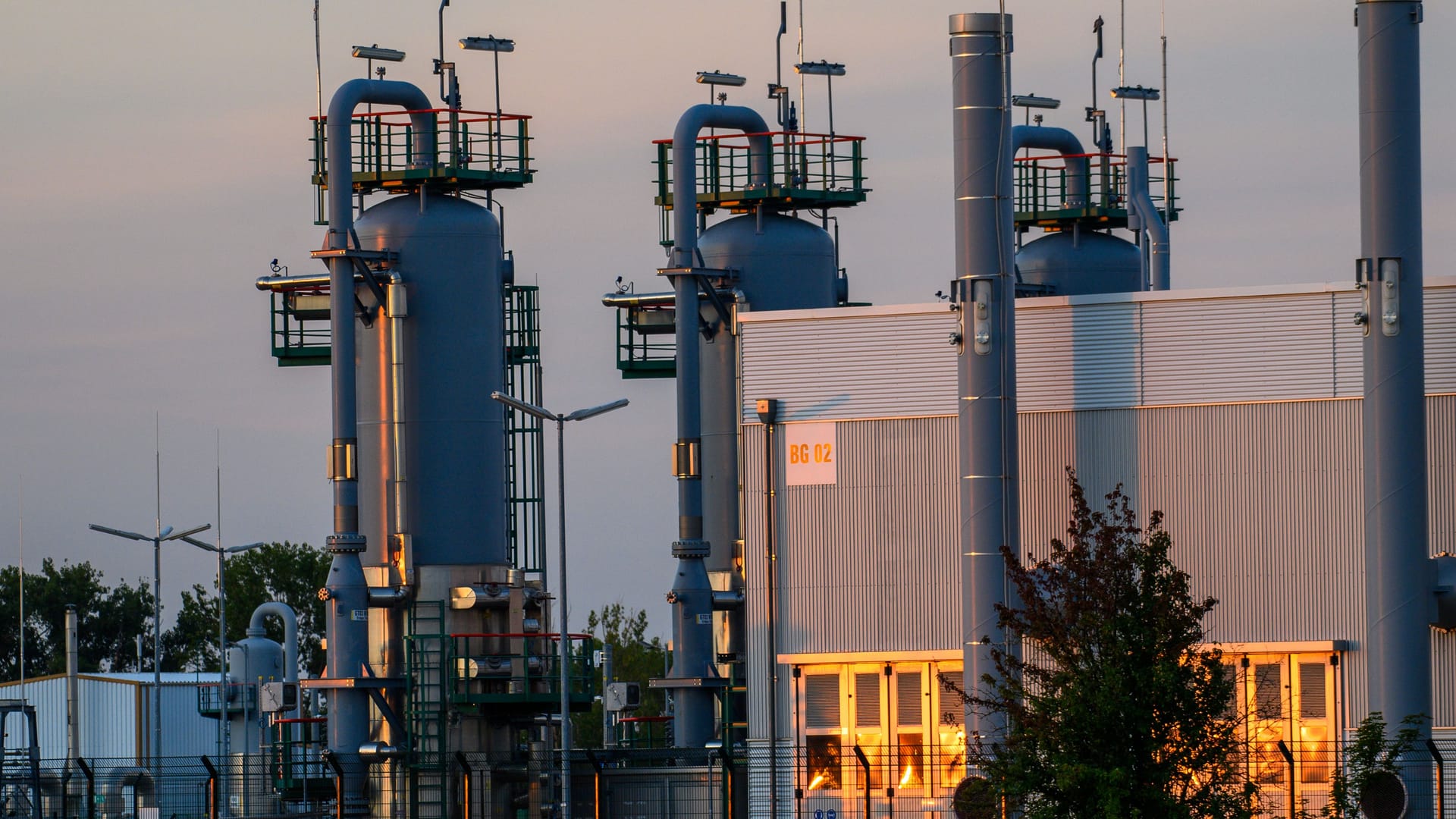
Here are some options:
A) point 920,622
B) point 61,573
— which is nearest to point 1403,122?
point 920,622

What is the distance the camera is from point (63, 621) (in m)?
128

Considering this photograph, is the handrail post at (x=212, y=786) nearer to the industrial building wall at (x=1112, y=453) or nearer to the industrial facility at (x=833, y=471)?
the industrial facility at (x=833, y=471)

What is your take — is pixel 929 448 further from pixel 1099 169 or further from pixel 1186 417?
pixel 1099 169

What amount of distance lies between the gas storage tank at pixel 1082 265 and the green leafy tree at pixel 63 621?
3183 inches

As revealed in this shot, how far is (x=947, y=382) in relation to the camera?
140ft

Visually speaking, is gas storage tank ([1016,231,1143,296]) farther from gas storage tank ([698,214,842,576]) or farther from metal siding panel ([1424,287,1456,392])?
metal siding panel ([1424,287,1456,392])

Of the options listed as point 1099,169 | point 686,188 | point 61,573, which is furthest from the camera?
point 61,573

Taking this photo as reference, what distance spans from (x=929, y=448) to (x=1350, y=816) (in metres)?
13.2

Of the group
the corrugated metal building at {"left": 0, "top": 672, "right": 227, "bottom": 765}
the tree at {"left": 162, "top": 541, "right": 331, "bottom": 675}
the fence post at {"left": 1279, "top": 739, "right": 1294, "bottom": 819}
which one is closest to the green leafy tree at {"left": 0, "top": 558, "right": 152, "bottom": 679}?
the tree at {"left": 162, "top": 541, "right": 331, "bottom": 675}

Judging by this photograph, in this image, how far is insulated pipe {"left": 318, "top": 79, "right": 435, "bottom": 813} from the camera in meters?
48.0

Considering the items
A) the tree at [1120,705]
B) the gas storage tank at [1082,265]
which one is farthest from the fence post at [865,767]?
the gas storage tank at [1082,265]

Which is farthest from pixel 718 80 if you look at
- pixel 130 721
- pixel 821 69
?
pixel 130 721

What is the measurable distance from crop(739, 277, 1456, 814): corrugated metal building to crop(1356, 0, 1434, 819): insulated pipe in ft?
4.77

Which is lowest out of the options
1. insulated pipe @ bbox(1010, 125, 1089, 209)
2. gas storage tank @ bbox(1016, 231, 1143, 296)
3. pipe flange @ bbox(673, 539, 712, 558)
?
pipe flange @ bbox(673, 539, 712, 558)
